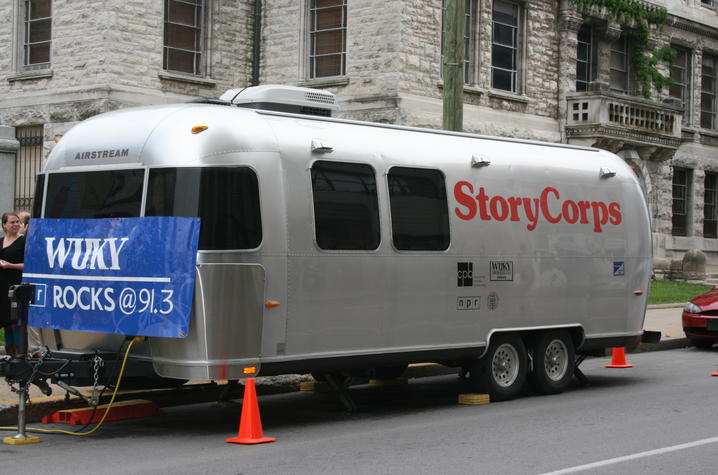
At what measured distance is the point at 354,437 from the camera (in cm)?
969

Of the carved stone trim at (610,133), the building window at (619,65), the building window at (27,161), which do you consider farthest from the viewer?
the building window at (619,65)

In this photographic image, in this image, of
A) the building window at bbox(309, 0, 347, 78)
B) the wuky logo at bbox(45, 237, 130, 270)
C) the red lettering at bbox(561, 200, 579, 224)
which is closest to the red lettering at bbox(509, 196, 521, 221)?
the red lettering at bbox(561, 200, 579, 224)

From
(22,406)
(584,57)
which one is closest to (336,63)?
(584,57)

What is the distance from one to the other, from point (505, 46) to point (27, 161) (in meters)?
12.1

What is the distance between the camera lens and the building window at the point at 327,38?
25.7 meters

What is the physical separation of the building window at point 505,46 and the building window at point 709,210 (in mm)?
11552

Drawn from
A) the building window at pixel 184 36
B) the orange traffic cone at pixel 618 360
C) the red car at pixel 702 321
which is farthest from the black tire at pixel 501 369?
the building window at pixel 184 36

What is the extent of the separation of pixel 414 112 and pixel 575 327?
12539 mm

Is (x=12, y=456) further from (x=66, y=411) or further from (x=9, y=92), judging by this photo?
(x=9, y=92)

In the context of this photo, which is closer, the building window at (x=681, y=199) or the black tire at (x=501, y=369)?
the black tire at (x=501, y=369)

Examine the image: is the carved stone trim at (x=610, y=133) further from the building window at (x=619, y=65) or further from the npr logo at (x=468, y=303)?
the npr logo at (x=468, y=303)

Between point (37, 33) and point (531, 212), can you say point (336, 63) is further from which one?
point (531, 212)

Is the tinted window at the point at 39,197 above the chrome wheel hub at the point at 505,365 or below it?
above

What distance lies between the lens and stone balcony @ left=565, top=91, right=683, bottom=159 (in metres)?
29.4
